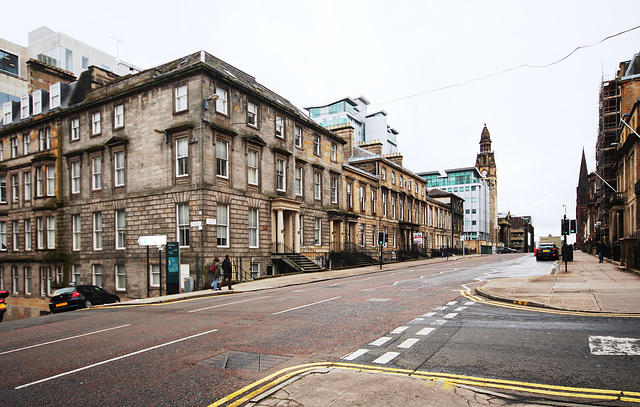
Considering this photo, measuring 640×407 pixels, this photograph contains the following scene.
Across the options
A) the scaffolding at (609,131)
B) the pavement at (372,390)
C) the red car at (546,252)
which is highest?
the scaffolding at (609,131)

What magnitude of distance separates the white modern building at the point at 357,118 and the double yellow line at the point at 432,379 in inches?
3646

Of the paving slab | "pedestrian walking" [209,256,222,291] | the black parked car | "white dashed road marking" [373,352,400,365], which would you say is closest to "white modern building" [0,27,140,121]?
"pedestrian walking" [209,256,222,291]

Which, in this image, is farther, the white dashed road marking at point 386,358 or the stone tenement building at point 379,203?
the stone tenement building at point 379,203

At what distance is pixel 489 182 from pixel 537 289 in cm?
11928

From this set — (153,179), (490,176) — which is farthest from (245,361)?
(490,176)

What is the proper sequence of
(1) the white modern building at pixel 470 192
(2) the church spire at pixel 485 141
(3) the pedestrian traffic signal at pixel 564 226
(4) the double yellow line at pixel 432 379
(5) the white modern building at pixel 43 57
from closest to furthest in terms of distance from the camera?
(4) the double yellow line at pixel 432 379 < (3) the pedestrian traffic signal at pixel 564 226 < (5) the white modern building at pixel 43 57 < (1) the white modern building at pixel 470 192 < (2) the church spire at pixel 485 141

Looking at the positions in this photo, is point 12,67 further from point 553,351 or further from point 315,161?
point 553,351

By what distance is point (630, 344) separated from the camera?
721 centimetres

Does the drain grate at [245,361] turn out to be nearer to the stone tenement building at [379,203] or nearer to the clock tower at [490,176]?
the stone tenement building at [379,203]

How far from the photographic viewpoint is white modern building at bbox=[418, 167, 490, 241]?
109 metres

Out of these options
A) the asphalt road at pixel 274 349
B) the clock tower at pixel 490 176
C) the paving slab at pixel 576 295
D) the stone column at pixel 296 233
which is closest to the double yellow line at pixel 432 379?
the asphalt road at pixel 274 349

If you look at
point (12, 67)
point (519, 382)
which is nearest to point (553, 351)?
point (519, 382)

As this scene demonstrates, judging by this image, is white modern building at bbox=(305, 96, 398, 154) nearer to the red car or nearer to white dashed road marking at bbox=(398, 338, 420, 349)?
the red car

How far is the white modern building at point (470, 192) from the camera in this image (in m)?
109
